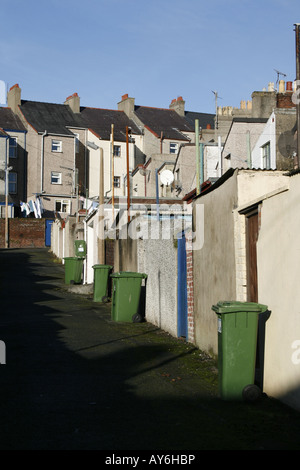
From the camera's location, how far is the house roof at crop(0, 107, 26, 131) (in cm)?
5491

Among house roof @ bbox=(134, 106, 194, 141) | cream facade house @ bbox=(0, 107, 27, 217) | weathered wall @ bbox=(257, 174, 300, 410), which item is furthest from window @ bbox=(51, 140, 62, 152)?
weathered wall @ bbox=(257, 174, 300, 410)

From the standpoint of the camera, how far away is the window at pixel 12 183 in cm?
5428

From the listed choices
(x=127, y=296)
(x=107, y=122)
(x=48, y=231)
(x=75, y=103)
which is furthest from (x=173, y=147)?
(x=127, y=296)

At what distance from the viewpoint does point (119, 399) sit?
275 inches

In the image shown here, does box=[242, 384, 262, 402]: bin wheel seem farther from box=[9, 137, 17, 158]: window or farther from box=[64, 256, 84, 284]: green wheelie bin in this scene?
box=[9, 137, 17, 158]: window

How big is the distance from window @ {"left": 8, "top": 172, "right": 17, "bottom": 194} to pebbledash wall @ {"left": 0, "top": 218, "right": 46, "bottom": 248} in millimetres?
5535

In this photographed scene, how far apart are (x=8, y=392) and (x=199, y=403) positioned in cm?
220

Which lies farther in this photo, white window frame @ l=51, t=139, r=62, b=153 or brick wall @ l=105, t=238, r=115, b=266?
white window frame @ l=51, t=139, r=62, b=153

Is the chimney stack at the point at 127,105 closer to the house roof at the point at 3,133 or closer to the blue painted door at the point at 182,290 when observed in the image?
the house roof at the point at 3,133

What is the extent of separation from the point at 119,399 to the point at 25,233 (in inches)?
1737

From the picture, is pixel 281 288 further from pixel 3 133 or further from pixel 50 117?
pixel 50 117

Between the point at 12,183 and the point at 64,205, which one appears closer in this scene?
the point at 12,183
